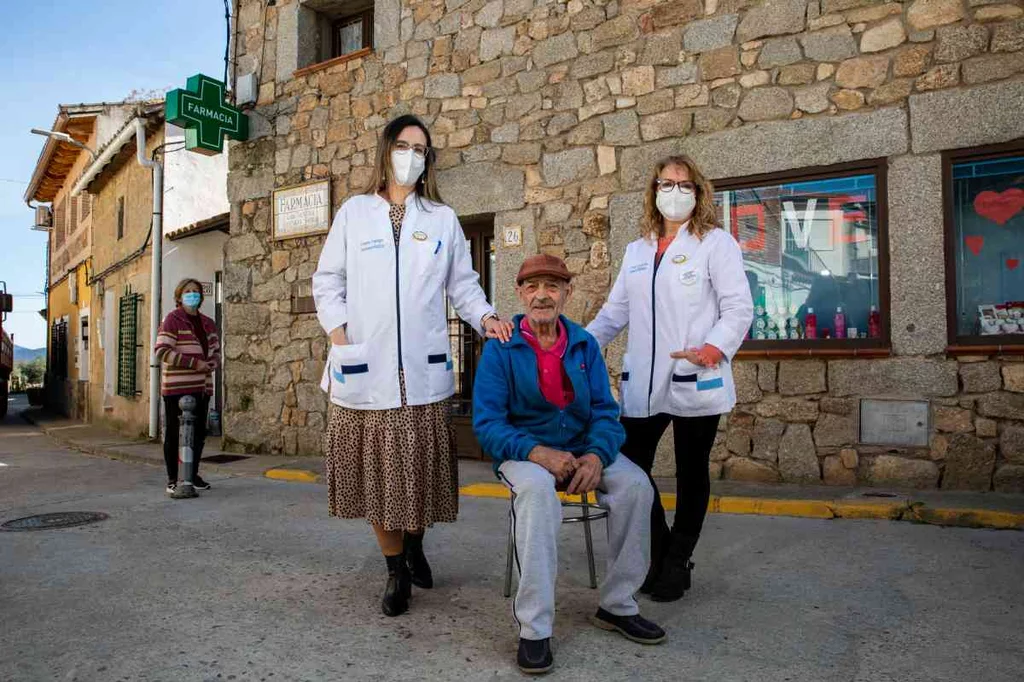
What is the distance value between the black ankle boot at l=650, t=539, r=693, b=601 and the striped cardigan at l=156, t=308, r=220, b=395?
4106 mm

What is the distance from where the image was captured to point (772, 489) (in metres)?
5.46

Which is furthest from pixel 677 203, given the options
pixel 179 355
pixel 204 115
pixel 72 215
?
pixel 72 215

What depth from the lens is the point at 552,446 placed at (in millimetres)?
2863

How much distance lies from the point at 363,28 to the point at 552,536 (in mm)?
7542

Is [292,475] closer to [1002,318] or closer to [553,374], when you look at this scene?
[553,374]

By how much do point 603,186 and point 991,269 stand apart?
2.88 m

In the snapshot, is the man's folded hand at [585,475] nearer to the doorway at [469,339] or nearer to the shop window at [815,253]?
the shop window at [815,253]

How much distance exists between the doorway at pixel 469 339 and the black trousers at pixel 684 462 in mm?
4273

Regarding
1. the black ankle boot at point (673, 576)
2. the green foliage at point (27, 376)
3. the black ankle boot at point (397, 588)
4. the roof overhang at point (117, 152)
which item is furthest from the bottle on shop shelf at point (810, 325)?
the green foliage at point (27, 376)

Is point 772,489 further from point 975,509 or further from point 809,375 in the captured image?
point 975,509

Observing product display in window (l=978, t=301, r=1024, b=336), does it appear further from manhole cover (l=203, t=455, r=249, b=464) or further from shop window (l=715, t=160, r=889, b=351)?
manhole cover (l=203, t=455, r=249, b=464)

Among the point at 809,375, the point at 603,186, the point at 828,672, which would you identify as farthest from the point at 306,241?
the point at 828,672

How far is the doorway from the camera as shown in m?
7.49

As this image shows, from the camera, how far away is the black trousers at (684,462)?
10.4 ft
